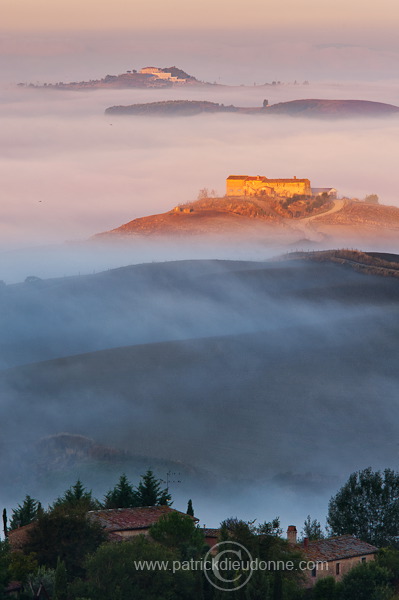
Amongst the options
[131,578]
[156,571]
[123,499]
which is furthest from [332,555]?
[123,499]

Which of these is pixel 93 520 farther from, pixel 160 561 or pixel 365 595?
pixel 365 595

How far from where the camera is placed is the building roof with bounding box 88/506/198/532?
74.4m

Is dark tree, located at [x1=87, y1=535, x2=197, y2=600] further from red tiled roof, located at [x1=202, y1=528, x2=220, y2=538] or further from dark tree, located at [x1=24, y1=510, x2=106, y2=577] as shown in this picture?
red tiled roof, located at [x1=202, y1=528, x2=220, y2=538]

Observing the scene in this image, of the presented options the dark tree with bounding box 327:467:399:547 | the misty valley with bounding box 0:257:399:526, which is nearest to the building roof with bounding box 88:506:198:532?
the dark tree with bounding box 327:467:399:547

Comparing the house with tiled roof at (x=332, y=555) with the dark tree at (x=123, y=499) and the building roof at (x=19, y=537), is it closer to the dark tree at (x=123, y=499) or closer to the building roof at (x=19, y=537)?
the dark tree at (x=123, y=499)

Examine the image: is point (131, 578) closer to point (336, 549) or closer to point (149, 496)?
point (336, 549)

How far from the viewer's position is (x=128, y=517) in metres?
76.9

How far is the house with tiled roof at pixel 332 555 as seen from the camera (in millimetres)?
69688

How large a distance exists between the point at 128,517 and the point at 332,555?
11466mm

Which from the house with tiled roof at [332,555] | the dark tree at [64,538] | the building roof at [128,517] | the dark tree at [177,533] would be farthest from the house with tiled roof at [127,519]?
the house with tiled roof at [332,555]

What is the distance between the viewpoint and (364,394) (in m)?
183

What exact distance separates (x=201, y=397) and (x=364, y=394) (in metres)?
21.0

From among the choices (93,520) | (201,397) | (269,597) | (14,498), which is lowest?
(269,597)

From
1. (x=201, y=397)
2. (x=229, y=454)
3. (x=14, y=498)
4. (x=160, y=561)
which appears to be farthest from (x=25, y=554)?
(x=201, y=397)
